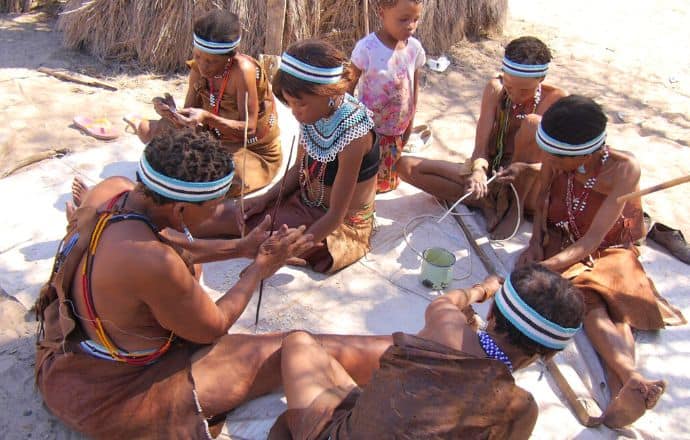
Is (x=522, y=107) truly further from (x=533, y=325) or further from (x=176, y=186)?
(x=176, y=186)

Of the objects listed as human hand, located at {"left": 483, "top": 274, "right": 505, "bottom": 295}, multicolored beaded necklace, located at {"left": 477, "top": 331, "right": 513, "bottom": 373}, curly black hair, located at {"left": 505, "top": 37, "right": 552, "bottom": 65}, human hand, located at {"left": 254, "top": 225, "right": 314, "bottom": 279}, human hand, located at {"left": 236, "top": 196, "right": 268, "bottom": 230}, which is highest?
curly black hair, located at {"left": 505, "top": 37, "right": 552, "bottom": 65}

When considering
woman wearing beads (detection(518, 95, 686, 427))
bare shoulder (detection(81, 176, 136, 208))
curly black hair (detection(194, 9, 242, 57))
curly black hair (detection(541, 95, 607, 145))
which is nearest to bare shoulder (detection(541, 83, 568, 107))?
woman wearing beads (detection(518, 95, 686, 427))

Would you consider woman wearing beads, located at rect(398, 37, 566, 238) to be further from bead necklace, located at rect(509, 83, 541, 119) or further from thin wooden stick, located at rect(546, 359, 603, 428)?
thin wooden stick, located at rect(546, 359, 603, 428)

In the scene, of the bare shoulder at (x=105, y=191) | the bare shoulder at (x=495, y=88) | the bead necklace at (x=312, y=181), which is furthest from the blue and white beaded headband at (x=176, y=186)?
the bare shoulder at (x=495, y=88)

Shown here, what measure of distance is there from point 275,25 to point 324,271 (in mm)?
3054

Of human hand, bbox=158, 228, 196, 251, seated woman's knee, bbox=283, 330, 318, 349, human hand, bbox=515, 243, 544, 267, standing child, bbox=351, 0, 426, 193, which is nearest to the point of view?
human hand, bbox=158, 228, 196, 251

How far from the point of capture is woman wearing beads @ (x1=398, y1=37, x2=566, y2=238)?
3434 millimetres

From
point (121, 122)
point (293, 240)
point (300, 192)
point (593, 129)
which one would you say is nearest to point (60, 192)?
point (121, 122)

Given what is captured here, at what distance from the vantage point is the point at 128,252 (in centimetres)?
186

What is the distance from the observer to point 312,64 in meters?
2.70

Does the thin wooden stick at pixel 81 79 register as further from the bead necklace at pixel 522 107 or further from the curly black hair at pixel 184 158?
the curly black hair at pixel 184 158

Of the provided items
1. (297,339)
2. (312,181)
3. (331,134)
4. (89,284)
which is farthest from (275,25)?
(89,284)

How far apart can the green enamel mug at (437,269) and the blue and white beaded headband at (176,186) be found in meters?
1.52

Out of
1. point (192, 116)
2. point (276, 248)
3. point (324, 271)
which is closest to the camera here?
point (276, 248)
